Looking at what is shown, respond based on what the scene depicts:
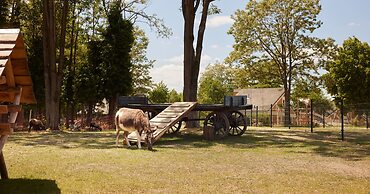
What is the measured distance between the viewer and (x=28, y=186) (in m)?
7.07

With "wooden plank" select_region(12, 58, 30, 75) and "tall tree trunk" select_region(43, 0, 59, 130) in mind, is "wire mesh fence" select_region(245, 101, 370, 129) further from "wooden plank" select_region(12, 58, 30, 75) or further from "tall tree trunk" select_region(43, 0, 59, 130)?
"wooden plank" select_region(12, 58, 30, 75)

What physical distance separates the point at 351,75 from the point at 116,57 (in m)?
32.7

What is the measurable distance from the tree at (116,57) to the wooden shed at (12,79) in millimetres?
26952

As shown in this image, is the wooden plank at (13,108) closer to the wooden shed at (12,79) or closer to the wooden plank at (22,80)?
the wooden shed at (12,79)

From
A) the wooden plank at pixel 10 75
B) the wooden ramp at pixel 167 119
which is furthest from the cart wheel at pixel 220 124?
the wooden plank at pixel 10 75

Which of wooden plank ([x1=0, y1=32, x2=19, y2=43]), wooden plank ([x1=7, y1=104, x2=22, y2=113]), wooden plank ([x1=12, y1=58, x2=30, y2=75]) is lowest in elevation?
wooden plank ([x1=7, y1=104, x2=22, y2=113])

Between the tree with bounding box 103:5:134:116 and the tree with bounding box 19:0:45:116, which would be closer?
the tree with bounding box 103:5:134:116

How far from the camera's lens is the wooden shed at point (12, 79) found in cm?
577

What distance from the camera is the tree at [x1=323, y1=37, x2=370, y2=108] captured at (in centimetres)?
4953

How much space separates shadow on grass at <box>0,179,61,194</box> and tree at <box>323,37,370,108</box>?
46291 millimetres

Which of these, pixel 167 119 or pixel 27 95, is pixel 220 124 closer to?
pixel 167 119

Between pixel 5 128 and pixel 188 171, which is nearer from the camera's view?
pixel 5 128

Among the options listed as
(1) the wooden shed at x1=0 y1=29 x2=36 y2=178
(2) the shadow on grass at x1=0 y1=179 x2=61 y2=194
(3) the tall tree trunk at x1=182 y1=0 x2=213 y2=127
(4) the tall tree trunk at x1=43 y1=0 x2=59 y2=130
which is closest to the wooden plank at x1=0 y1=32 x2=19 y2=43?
(1) the wooden shed at x1=0 y1=29 x2=36 y2=178

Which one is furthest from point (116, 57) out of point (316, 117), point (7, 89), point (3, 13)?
point (7, 89)
